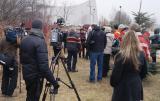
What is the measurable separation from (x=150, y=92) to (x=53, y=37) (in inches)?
192

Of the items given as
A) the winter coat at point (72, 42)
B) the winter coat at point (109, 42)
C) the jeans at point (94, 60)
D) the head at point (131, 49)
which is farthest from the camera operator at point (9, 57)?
the winter coat at point (72, 42)

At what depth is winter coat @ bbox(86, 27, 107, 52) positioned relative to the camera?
11.8 metres

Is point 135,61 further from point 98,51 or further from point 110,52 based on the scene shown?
point 110,52

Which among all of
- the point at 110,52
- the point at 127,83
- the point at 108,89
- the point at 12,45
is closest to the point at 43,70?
the point at 127,83

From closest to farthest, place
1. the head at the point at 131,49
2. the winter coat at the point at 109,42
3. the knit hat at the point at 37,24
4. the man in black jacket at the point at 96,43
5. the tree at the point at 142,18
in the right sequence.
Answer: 1. the head at the point at 131,49
2. the knit hat at the point at 37,24
3. the man in black jacket at the point at 96,43
4. the winter coat at the point at 109,42
5. the tree at the point at 142,18

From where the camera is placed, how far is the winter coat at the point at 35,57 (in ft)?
21.8

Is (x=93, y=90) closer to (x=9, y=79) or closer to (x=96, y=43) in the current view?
(x=96, y=43)

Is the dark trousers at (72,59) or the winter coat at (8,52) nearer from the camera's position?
the winter coat at (8,52)

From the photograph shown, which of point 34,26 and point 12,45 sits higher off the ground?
point 34,26

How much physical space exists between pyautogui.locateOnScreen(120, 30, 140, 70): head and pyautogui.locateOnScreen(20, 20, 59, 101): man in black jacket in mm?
1577

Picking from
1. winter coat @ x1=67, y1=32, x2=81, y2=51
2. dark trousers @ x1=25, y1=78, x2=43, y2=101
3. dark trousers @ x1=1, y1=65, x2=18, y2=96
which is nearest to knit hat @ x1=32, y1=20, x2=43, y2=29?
dark trousers @ x1=25, y1=78, x2=43, y2=101

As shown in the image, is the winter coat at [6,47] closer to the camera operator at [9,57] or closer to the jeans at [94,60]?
the camera operator at [9,57]

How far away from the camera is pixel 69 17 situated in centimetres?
3856

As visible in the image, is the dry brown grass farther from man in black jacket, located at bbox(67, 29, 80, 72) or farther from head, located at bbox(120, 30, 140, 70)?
head, located at bbox(120, 30, 140, 70)
